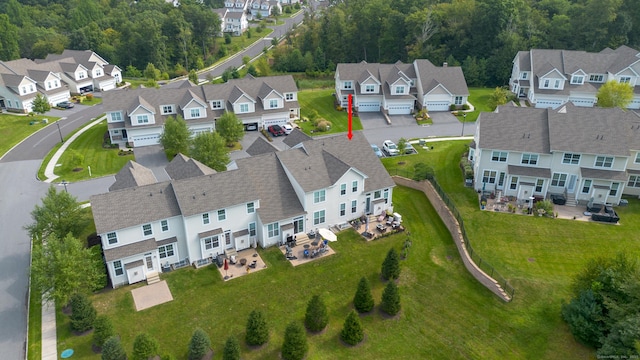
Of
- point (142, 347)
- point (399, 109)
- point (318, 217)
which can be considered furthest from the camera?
point (399, 109)

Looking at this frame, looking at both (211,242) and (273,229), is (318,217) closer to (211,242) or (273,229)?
(273,229)

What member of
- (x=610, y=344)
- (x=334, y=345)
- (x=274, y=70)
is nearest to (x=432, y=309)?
(x=334, y=345)

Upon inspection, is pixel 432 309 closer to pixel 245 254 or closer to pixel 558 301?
pixel 558 301

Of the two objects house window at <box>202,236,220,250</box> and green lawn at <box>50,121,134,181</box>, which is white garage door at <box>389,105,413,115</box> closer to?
green lawn at <box>50,121,134,181</box>

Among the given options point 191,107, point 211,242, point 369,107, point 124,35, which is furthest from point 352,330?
point 124,35

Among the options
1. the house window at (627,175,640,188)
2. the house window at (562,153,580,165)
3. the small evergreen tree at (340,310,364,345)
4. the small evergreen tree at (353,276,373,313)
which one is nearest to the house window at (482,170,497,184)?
the house window at (562,153,580,165)
